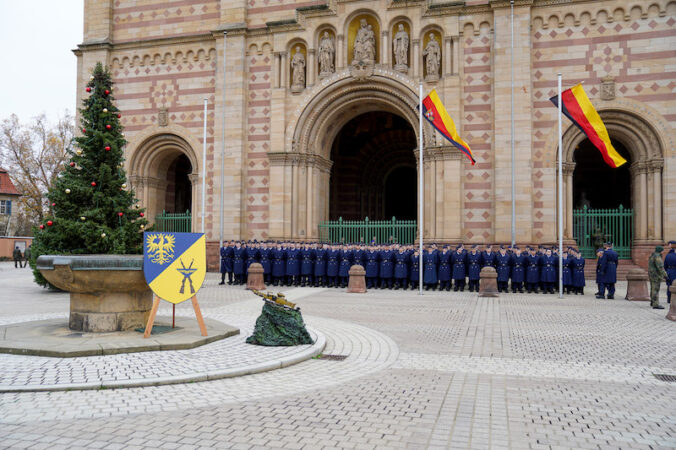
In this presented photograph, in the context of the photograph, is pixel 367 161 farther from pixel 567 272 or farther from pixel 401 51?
pixel 567 272

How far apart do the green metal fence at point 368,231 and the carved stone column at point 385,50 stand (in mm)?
6442

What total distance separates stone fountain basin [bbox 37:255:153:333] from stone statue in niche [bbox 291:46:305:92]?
601 inches

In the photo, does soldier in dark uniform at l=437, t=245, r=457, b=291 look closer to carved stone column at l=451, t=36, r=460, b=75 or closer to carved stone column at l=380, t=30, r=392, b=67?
carved stone column at l=451, t=36, r=460, b=75

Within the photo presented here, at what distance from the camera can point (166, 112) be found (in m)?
23.3

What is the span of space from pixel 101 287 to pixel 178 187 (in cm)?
2168

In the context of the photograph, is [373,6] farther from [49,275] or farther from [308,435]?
[308,435]

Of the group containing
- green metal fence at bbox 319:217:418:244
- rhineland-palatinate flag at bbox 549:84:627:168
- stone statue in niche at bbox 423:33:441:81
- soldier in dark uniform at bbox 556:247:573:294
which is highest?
stone statue in niche at bbox 423:33:441:81

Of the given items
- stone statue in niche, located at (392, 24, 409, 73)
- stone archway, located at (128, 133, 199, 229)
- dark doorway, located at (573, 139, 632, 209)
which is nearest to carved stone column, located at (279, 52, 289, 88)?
stone statue in niche, located at (392, 24, 409, 73)

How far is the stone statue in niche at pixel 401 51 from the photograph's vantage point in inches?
810

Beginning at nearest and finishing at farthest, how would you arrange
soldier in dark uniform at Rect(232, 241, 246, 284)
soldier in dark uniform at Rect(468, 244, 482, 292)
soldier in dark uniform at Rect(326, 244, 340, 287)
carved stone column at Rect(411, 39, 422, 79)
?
1. soldier in dark uniform at Rect(468, 244, 482, 292)
2. soldier in dark uniform at Rect(326, 244, 340, 287)
3. soldier in dark uniform at Rect(232, 241, 246, 284)
4. carved stone column at Rect(411, 39, 422, 79)

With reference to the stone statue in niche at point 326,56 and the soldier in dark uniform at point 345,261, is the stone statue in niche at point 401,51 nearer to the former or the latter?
the stone statue in niche at point 326,56

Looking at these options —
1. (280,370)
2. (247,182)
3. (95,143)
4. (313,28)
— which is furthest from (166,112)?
(280,370)

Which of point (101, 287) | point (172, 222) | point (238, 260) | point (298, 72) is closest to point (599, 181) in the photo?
point (298, 72)

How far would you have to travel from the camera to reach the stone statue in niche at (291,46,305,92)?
859 inches
